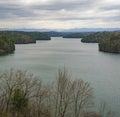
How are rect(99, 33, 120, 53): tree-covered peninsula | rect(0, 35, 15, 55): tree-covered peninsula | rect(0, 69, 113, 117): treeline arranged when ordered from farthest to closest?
rect(99, 33, 120, 53): tree-covered peninsula < rect(0, 35, 15, 55): tree-covered peninsula < rect(0, 69, 113, 117): treeline

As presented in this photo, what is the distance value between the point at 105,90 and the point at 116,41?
37928 mm

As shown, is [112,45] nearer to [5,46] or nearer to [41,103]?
[5,46]

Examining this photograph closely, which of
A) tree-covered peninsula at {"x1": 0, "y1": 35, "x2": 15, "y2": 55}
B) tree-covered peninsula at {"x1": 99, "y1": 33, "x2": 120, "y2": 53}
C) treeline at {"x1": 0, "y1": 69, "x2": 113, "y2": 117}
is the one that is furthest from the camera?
tree-covered peninsula at {"x1": 99, "y1": 33, "x2": 120, "y2": 53}

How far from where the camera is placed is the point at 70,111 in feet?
43.6

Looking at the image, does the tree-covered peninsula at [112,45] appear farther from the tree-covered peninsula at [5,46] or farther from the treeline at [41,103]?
the treeline at [41,103]

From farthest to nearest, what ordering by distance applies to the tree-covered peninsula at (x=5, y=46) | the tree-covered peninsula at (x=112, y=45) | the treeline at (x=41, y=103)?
the tree-covered peninsula at (x=112, y=45) < the tree-covered peninsula at (x=5, y=46) < the treeline at (x=41, y=103)

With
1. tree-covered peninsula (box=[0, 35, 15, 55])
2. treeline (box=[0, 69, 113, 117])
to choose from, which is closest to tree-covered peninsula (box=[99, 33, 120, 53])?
tree-covered peninsula (box=[0, 35, 15, 55])

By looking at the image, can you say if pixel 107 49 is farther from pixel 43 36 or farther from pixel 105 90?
pixel 43 36

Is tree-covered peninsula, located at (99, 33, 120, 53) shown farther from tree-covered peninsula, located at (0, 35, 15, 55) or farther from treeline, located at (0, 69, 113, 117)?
treeline, located at (0, 69, 113, 117)

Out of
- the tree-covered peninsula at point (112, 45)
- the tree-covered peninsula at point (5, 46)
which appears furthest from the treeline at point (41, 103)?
the tree-covered peninsula at point (112, 45)

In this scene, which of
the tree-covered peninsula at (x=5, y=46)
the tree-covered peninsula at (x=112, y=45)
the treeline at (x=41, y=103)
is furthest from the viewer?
the tree-covered peninsula at (x=112, y=45)

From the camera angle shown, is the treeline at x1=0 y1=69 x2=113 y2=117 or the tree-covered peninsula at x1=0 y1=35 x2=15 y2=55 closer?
the treeline at x1=0 y1=69 x2=113 y2=117

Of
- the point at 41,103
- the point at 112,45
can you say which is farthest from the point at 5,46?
the point at 41,103

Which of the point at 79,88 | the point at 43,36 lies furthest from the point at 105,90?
the point at 43,36
